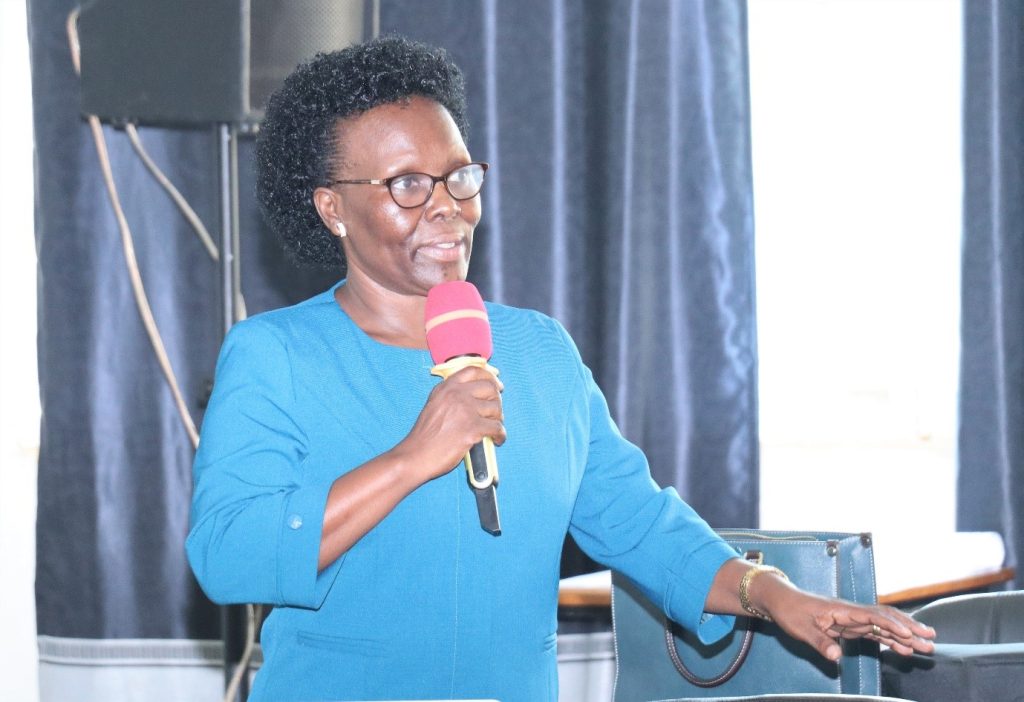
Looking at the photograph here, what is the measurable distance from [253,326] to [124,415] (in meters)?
1.87

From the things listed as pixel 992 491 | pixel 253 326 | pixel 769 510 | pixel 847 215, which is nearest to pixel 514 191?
pixel 847 215

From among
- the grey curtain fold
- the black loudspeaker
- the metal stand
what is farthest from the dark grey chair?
the black loudspeaker

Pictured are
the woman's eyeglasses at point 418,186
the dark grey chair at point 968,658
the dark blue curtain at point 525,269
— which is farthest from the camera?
the dark blue curtain at point 525,269

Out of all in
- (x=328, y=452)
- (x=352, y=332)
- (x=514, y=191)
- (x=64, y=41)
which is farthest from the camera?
(x=514, y=191)

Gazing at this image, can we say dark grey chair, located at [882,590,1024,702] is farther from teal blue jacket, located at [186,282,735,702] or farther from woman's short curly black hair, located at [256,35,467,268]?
woman's short curly black hair, located at [256,35,467,268]

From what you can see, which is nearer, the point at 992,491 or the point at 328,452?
the point at 328,452

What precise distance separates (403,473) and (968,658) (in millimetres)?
1051

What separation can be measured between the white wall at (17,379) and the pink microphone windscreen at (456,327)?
7.26 ft

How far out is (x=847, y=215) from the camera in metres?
3.53

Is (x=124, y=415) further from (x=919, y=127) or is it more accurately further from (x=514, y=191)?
(x=919, y=127)

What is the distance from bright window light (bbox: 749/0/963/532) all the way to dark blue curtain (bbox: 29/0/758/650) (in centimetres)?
19

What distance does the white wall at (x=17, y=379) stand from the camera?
3.33 m

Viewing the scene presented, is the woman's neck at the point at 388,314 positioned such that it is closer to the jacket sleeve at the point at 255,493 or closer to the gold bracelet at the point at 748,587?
the jacket sleeve at the point at 255,493

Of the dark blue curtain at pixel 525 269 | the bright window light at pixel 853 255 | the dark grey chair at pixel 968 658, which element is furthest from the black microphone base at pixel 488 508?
the bright window light at pixel 853 255
